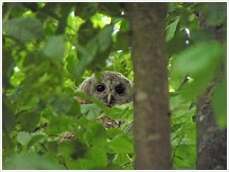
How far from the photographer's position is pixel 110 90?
702 cm

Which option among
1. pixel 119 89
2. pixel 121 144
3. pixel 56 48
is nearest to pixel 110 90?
pixel 119 89

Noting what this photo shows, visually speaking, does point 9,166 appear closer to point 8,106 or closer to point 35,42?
point 8,106

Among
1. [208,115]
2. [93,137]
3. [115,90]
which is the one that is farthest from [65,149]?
[115,90]

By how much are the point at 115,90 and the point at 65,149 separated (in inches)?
209

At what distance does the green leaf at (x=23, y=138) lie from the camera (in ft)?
5.65

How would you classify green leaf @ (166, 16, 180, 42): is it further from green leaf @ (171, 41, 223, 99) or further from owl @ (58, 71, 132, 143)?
owl @ (58, 71, 132, 143)

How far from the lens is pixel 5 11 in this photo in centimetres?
143

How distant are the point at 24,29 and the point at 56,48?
0.47 ft

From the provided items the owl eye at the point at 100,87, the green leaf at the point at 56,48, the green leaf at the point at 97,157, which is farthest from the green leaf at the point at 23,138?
the owl eye at the point at 100,87

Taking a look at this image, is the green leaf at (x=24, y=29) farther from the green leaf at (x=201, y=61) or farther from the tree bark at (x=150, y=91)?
the green leaf at (x=201, y=61)

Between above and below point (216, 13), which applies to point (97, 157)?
below

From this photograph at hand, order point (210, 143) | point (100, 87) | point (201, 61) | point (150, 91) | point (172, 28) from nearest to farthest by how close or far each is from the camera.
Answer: point (201, 61) < point (150, 91) < point (210, 143) < point (172, 28) < point (100, 87)

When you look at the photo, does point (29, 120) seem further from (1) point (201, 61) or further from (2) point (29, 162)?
(1) point (201, 61)

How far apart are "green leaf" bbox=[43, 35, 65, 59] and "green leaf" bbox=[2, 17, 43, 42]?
119 mm
